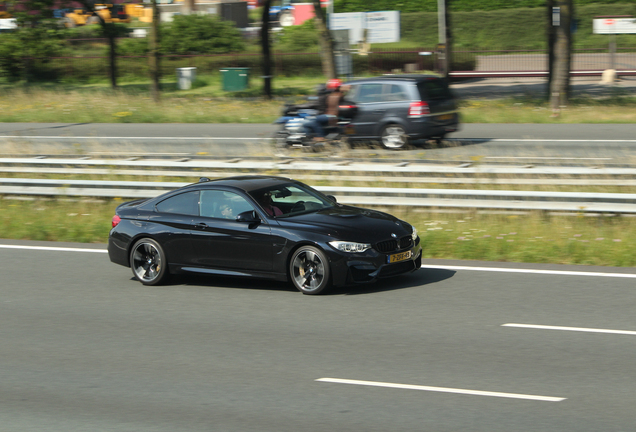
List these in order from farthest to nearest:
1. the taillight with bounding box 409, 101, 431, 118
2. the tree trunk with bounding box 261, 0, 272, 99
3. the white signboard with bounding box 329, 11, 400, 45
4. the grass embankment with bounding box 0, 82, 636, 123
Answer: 1. the white signboard with bounding box 329, 11, 400, 45
2. the tree trunk with bounding box 261, 0, 272, 99
3. the grass embankment with bounding box 0, 82, 636, 123
4. the taillight with bounding box 409, 101, 431, 118

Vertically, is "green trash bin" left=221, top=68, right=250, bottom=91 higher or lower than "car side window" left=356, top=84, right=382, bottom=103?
higher

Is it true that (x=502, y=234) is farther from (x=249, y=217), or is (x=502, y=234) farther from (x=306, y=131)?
(x=306, y=131)

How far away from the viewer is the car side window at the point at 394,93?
62.2 feet

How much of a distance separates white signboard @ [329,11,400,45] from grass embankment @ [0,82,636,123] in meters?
14.8

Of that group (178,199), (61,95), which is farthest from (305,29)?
(178,199)

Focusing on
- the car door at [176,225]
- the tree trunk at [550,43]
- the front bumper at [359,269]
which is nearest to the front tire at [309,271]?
the front bumper at [359,269]

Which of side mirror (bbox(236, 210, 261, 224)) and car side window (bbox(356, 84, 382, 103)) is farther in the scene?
car side window (bbox(356, 84, 382, 103))

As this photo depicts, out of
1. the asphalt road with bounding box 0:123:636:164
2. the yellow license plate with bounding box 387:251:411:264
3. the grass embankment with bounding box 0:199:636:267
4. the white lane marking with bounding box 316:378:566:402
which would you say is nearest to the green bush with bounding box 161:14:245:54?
the asphalt road with bounding box 0:123:636:164

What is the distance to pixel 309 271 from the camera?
29.3 feet

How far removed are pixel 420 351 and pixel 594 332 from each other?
64.7 inches

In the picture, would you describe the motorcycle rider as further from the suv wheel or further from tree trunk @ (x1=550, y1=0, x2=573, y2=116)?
tree trunk @ (x1=550, y1=0, x2=573, y2=116)

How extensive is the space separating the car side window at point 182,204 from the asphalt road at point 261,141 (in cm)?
640

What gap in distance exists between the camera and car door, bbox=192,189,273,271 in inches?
360

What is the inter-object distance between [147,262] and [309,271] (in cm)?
217
